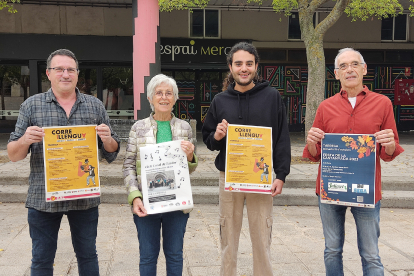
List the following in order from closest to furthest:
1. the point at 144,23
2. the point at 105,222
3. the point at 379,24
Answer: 1. the point at 105,222
2. the point at 144,23
3. the point at 379,24

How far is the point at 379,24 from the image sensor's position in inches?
636

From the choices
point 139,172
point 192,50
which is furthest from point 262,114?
point 192,50

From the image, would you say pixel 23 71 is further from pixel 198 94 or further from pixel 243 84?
pixel 243 84

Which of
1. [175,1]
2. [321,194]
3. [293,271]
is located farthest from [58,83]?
[175,1]

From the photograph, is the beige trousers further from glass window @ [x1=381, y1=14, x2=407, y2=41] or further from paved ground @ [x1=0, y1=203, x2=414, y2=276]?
glass window @ [x1=381, y1=14, x2=407, y2=41]

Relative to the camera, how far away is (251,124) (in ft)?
9.79

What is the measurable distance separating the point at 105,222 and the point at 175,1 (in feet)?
22.2

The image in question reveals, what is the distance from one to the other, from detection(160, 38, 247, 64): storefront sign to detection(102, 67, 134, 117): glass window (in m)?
1.95

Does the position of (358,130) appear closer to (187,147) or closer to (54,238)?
(187,147)

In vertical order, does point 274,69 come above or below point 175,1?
below

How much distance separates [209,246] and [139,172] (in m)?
2.24

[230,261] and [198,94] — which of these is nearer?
[230,261]

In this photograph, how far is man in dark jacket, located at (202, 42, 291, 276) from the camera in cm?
298

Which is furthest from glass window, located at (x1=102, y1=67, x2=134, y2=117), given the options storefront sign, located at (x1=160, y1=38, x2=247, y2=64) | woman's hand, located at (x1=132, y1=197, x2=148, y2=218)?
woman's hand, located at (x1=132, y1=197, x2=148, y2=218)
